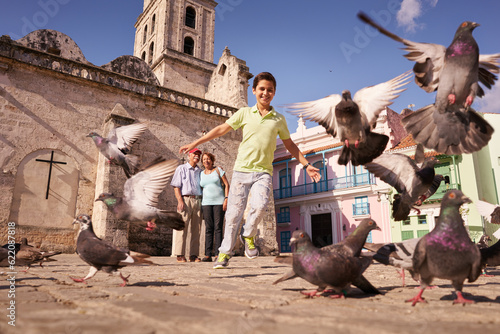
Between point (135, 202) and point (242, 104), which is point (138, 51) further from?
point (135, 202)

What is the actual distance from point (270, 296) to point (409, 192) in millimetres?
2295

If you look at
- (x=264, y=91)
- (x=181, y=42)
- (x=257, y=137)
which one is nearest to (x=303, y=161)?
(x=257, y=137)

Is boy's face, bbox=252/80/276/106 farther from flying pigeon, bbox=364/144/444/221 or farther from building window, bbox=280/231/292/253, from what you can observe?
building window, bbox=280/231/292/253

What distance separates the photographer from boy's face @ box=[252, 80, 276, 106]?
3.98 meters

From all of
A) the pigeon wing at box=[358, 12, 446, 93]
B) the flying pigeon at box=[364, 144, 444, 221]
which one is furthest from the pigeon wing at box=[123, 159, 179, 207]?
the pigeon wing at box=[358, 12, 446, 93]

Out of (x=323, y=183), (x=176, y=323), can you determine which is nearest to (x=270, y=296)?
(x=176, y=323)

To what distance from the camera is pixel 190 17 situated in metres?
26.3

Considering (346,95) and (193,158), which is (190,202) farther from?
(346,95)

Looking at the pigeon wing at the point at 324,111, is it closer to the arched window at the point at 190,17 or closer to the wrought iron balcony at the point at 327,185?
the wrought iron balcony at the point at 327,185

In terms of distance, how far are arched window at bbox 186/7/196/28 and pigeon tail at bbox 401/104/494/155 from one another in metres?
26.4

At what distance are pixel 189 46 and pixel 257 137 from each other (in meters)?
23.6

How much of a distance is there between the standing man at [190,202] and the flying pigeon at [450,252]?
5.48m

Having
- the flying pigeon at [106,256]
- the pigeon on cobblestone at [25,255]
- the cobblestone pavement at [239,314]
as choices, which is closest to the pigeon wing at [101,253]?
the flying pigeon at [106,256]

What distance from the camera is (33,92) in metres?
10.5
